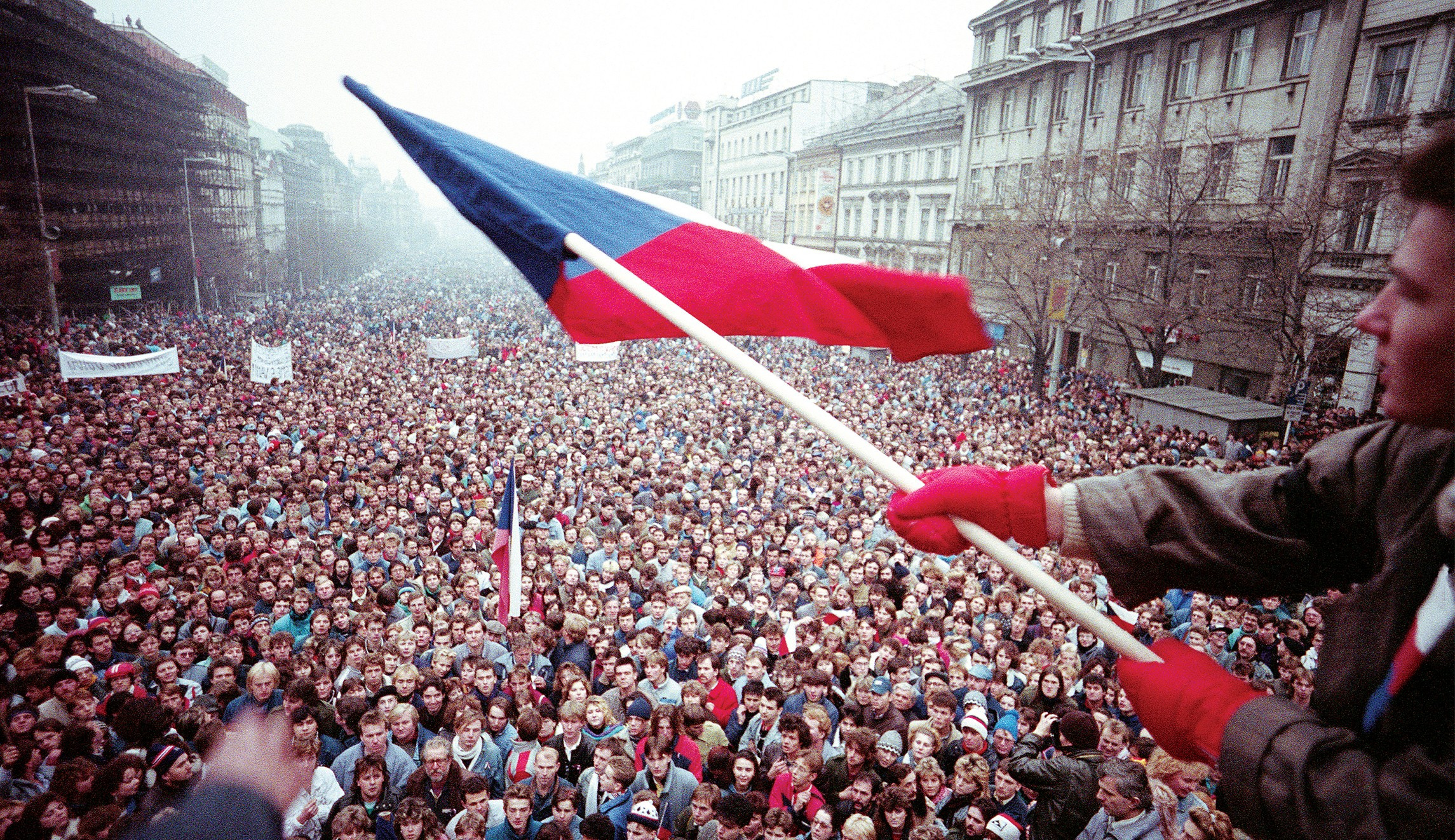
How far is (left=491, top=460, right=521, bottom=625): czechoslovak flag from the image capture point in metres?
7.38

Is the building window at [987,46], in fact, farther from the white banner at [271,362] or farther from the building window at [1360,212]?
the white banner at [271,362]

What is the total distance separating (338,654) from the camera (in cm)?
654

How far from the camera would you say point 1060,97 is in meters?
31.2

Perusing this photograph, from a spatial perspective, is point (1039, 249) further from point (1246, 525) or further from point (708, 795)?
point (1246, 525)

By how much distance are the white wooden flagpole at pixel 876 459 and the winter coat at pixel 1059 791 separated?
9.49ft

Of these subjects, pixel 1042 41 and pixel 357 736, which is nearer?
pixel 357 736

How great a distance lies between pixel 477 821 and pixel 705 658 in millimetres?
2329

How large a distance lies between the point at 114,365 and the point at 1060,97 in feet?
106

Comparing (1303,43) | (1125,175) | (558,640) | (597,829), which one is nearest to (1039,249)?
(1125,175)

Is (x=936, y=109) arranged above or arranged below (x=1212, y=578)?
above

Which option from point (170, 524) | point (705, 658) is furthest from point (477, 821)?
point (170, 524)

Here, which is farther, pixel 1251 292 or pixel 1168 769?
pixel 1251 292

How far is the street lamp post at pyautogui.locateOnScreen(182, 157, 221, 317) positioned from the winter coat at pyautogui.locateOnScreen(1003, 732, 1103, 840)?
41.8 m

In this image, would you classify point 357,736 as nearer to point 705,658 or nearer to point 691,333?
point 705,658
